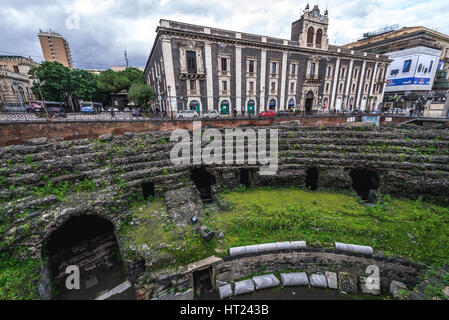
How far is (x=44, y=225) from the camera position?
7.50 metres

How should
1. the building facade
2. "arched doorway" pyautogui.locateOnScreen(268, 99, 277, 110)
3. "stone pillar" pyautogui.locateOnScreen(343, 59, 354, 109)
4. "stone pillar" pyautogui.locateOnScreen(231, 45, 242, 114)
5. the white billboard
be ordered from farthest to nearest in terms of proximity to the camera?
the building facade < the white billboard < "stone pillar" pyautogui.locateOnScreen(343, 59, 354, 109) < "arched doorway" pyautogui.locateOnScreen(268, 99, 277, 110) < "stone pillar" pyautogui.locateOnScreen(231, 45, 242, 114)

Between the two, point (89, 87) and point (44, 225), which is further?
point (89, 87)

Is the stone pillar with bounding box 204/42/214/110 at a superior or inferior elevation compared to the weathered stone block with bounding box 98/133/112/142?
superior

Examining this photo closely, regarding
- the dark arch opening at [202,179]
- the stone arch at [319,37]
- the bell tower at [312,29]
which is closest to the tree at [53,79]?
the dark arch opening at [202,179]

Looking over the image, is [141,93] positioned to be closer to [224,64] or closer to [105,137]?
[224,64]

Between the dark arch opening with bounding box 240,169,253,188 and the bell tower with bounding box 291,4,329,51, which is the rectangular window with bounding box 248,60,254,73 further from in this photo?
the dark arch opening with bounding box 240,169,253,188

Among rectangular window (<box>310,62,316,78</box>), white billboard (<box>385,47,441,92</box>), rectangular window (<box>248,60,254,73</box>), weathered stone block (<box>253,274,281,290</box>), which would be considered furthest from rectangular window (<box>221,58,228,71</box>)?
white billboard (<box>385,47,441,92</box>)

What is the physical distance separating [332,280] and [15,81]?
168 ft

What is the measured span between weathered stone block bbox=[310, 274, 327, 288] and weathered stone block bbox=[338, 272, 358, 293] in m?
0.59

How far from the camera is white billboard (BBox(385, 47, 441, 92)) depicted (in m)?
36.2

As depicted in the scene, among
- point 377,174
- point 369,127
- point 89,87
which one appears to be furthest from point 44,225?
point 89,87

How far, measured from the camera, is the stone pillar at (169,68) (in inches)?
838
